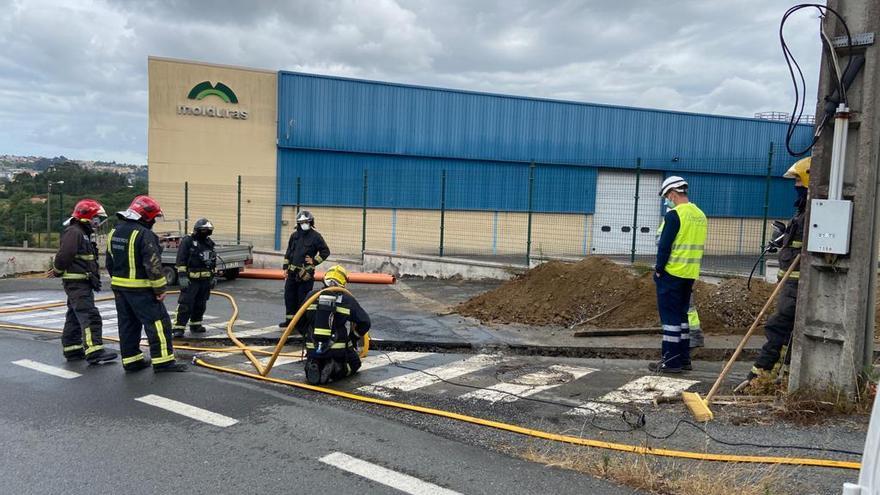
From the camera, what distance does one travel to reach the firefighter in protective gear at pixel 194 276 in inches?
348

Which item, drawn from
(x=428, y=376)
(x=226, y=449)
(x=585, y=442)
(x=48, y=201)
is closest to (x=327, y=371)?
(x=428, y=376)

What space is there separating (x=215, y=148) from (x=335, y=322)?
1711cm

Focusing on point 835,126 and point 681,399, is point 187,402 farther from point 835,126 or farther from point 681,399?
point 835,126

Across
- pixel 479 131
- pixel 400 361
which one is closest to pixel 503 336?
pixel 400 361

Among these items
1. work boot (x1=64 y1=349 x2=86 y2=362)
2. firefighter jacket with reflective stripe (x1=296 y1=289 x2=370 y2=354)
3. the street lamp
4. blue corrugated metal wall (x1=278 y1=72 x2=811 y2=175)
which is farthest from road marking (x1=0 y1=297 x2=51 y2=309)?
blue corrugated metal wall (x1=278 y1=72 x2=811 y2=175)

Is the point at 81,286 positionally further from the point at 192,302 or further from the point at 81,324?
the point at 192,302

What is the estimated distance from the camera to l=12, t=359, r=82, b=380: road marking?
666 cm

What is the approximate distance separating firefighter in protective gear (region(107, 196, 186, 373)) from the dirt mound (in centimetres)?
506

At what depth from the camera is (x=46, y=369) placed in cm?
690

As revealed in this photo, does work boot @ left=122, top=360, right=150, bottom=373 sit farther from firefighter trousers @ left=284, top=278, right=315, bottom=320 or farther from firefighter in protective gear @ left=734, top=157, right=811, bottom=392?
firefighter in protective gear @ left=734, top=157, right=811, bottom=392

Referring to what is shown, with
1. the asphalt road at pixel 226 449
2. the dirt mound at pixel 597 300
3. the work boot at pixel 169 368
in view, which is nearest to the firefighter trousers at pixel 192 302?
the work boot at pixel 169 368

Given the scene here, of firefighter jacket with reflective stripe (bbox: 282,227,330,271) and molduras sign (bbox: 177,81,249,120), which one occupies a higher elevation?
molduras sign (bbox: 177,81,249,120)

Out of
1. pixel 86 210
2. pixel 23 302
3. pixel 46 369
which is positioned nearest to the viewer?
pixel 46 369

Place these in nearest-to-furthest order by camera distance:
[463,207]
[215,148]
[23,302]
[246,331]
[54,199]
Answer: [246,331], [23,302], [54,199], [215,148], [463,207]
